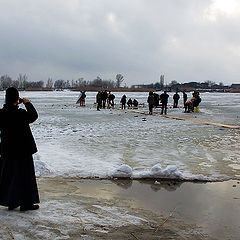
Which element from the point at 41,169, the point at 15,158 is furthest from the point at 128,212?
the point at 41,169

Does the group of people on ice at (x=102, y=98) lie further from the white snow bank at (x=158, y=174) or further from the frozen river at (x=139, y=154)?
the white snow bank at (x=158, y=174)

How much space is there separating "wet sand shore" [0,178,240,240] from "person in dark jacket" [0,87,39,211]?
8.5 inches

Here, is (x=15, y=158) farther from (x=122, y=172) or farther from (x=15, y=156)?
(x=122, y=172)

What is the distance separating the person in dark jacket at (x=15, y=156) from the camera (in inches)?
159

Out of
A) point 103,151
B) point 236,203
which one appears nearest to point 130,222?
Result: point 236,203

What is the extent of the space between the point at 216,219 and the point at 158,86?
189976 millimetres

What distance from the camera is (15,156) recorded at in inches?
159

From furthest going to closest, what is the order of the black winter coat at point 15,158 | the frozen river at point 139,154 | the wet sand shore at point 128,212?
the frozen river at point 139,154
the black winter coat at point 15,158
the wet sand shore at point 128,212

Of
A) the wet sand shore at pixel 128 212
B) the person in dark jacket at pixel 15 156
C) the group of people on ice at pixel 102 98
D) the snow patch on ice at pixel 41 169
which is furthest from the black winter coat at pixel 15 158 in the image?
the group of people on ice at pixel 102 98

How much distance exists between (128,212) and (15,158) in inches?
67.3

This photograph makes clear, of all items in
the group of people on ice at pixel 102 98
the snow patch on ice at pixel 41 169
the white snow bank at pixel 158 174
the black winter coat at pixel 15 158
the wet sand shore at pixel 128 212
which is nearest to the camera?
the wet sand shore at pixel 128 212

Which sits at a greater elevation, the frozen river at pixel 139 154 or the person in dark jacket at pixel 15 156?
the person in dark jacket at pixel 15 156

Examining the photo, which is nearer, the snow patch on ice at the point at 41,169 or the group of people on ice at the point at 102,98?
the snow patch on ice at the point at 41,169

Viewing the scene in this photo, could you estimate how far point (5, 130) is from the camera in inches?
161
